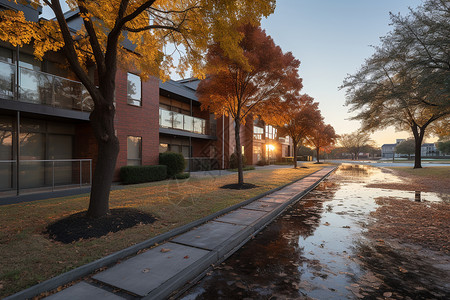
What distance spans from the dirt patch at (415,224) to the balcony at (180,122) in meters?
13.8

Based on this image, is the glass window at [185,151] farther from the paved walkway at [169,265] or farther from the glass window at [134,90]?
the paved walkway at [169,265]

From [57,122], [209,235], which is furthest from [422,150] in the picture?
[57,122]

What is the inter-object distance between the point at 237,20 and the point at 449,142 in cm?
9067

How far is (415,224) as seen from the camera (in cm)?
572

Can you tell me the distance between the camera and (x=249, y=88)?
1168 cm

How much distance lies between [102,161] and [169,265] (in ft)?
10.7

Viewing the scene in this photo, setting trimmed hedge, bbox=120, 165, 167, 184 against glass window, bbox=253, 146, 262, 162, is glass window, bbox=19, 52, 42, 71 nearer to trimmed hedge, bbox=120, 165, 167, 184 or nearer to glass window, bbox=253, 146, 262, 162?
trimmed hedge, bbox=120, 165, 167, 184

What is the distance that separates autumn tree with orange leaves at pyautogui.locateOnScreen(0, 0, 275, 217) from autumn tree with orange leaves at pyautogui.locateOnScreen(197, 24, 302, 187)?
9.37ft

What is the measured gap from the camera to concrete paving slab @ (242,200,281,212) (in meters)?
7.26

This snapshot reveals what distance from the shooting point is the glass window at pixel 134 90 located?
13.0 meters

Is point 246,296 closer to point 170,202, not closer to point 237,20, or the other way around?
point 170,202

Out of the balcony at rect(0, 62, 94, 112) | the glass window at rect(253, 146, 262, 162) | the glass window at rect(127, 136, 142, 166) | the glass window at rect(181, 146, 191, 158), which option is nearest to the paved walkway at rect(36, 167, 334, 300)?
the balcony at rect(0, 62, 94, 112)

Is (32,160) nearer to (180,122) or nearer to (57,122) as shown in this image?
(57,122)

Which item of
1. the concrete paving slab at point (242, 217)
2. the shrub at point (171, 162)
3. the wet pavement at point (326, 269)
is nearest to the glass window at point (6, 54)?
the shrub at point (171, 162)
